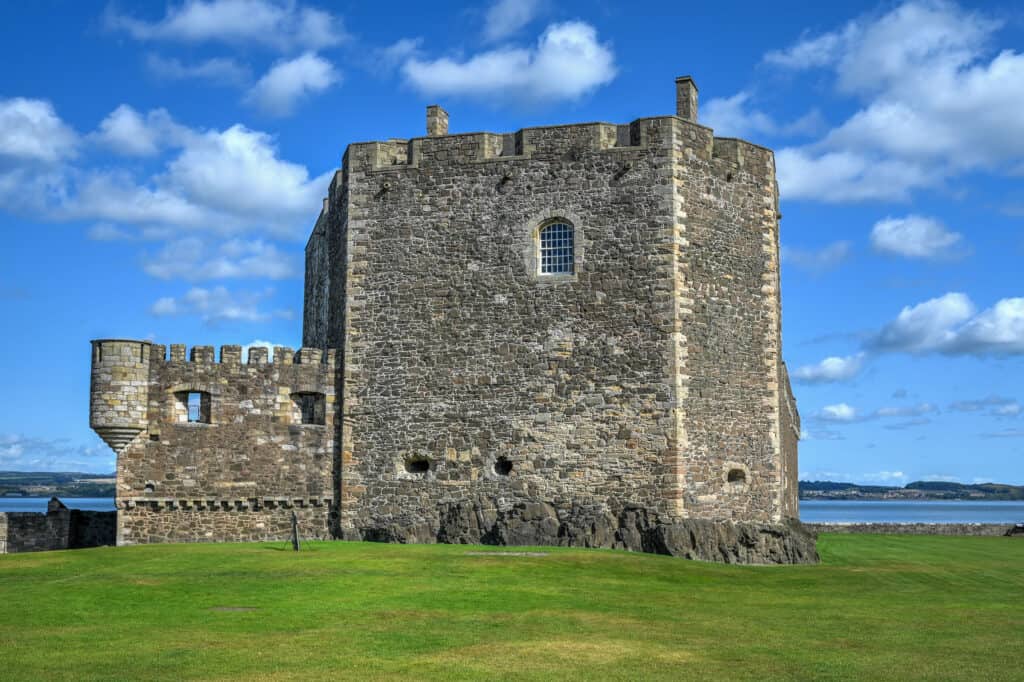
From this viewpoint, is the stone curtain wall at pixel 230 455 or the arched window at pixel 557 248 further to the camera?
the arched window at pixel 557 248

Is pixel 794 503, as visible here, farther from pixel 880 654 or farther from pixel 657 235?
pixel 880 654

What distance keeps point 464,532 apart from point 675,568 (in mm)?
6286

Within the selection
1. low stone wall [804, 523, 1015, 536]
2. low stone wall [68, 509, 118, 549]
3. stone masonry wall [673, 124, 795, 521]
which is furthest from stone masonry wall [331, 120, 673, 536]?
low stone wall [804, 523, 1015, 536]

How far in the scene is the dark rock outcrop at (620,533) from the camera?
24672mm

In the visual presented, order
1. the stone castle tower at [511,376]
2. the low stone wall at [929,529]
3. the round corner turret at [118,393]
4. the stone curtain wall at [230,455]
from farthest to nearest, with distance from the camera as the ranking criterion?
the low stone wall at [929,529]
the stone curtain wall at [230,455]
the round corner turret at [118,393]
the stone castle tower at [511,376]

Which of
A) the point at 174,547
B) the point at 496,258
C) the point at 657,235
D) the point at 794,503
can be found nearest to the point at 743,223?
the point at 657,235

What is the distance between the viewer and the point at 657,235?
26062 millimetres

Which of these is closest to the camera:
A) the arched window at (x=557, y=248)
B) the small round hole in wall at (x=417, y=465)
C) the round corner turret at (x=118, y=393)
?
the round corner turret at (x=118, y=393)

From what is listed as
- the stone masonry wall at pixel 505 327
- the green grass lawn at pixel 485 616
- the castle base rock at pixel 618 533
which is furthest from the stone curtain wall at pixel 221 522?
the castle base rock at pixel 618 533

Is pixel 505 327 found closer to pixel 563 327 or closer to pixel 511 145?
pixel 563 327

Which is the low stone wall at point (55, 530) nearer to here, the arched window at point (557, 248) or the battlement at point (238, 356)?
A: the battlement at point (238, 356)

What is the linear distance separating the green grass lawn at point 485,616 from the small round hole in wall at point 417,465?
323 centimetres

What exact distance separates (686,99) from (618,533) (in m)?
11.4

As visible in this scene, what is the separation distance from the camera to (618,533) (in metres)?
25.1
